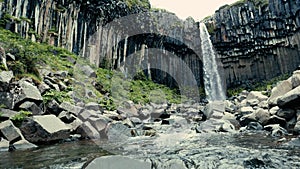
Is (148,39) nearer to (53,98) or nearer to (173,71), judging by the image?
(173,71)

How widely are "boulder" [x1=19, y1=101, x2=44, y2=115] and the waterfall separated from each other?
3254cm

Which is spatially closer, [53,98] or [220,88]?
[53,98]

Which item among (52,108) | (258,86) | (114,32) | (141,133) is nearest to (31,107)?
(52,108)

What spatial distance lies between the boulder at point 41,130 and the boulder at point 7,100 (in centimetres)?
103

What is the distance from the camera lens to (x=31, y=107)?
827cm

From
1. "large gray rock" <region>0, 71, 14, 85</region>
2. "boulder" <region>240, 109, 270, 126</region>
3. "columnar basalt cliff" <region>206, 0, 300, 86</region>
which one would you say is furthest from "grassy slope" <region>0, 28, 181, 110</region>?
"columnar basalt cliff" <region>206, 0, 300, 86</region>

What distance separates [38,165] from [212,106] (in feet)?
40.8

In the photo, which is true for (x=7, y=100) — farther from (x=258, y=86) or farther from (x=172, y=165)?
(x=258, y=86)

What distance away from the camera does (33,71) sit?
11656 millimetres

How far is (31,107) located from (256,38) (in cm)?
3472

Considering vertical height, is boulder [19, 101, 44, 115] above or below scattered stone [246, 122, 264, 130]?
above

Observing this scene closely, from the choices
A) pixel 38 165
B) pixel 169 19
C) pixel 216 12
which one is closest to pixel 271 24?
pixel 216 12

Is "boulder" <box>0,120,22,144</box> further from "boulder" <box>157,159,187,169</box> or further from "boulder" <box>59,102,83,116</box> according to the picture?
"boulder" <box>157,159,187,169</box>

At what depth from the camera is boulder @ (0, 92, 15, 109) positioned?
25.6 ft
